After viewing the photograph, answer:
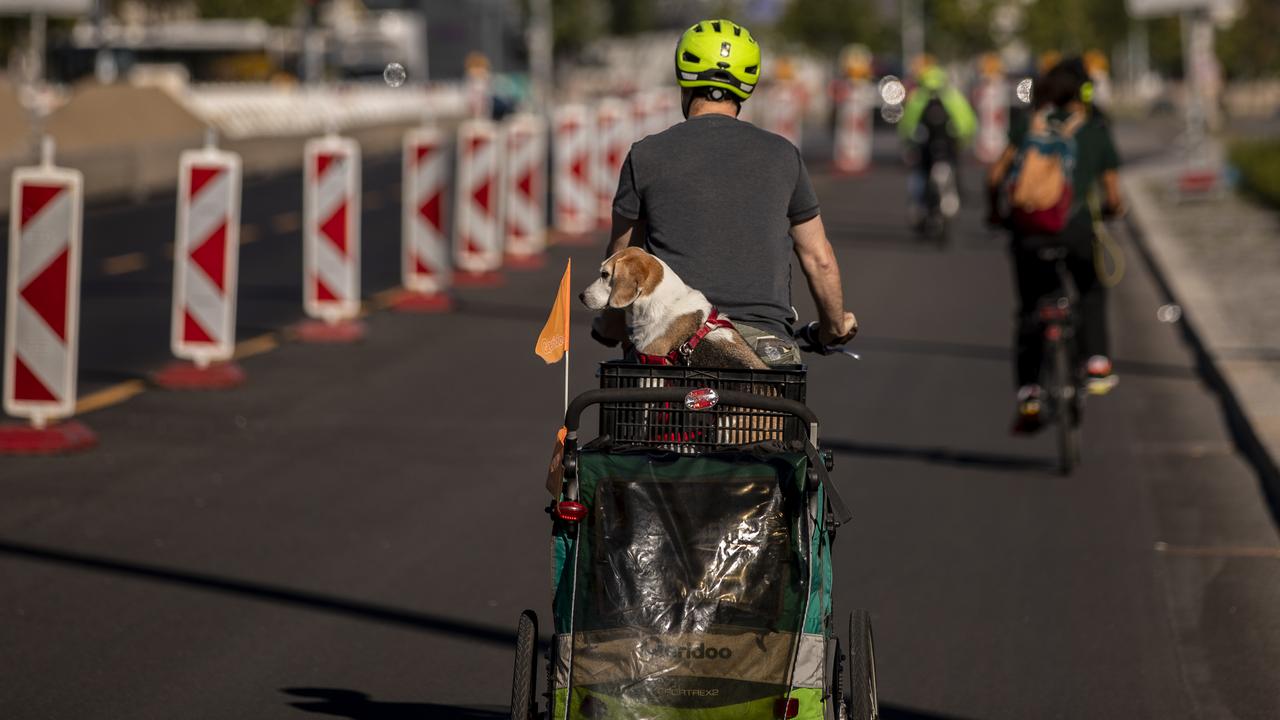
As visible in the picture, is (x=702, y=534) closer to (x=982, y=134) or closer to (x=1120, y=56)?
(x=982, y=134)

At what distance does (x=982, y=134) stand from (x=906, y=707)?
1507 inches

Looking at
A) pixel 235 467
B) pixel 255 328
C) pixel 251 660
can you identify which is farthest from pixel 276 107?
pixel 251 660

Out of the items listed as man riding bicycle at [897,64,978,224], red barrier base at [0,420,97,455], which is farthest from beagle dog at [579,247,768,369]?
man riding bicycle at [897,64,978,224]

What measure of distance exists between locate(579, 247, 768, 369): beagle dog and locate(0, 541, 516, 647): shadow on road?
2.15m

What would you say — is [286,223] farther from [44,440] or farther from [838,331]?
[838,331]

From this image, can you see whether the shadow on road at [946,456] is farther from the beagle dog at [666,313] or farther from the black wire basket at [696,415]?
the black wire basket at [696,415]

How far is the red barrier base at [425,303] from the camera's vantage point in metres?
17.6

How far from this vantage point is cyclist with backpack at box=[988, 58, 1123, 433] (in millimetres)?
10625

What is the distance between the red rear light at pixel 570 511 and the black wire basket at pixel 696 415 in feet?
1.00

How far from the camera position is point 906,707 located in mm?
6434

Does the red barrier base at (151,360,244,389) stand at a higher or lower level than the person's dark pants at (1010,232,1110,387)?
lower

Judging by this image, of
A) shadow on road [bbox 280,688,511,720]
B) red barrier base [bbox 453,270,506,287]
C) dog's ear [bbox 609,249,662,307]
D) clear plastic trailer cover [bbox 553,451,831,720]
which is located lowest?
red barrier base [bbox 453,270,506,287]

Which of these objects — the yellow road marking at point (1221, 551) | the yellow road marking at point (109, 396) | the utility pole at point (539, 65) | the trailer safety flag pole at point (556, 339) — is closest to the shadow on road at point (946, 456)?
the yellow road marking at point (1221, 551)

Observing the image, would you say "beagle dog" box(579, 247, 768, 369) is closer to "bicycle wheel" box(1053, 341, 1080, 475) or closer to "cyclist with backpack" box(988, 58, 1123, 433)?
"bicycle wheel" box(1053, 341, 1080, 475)
